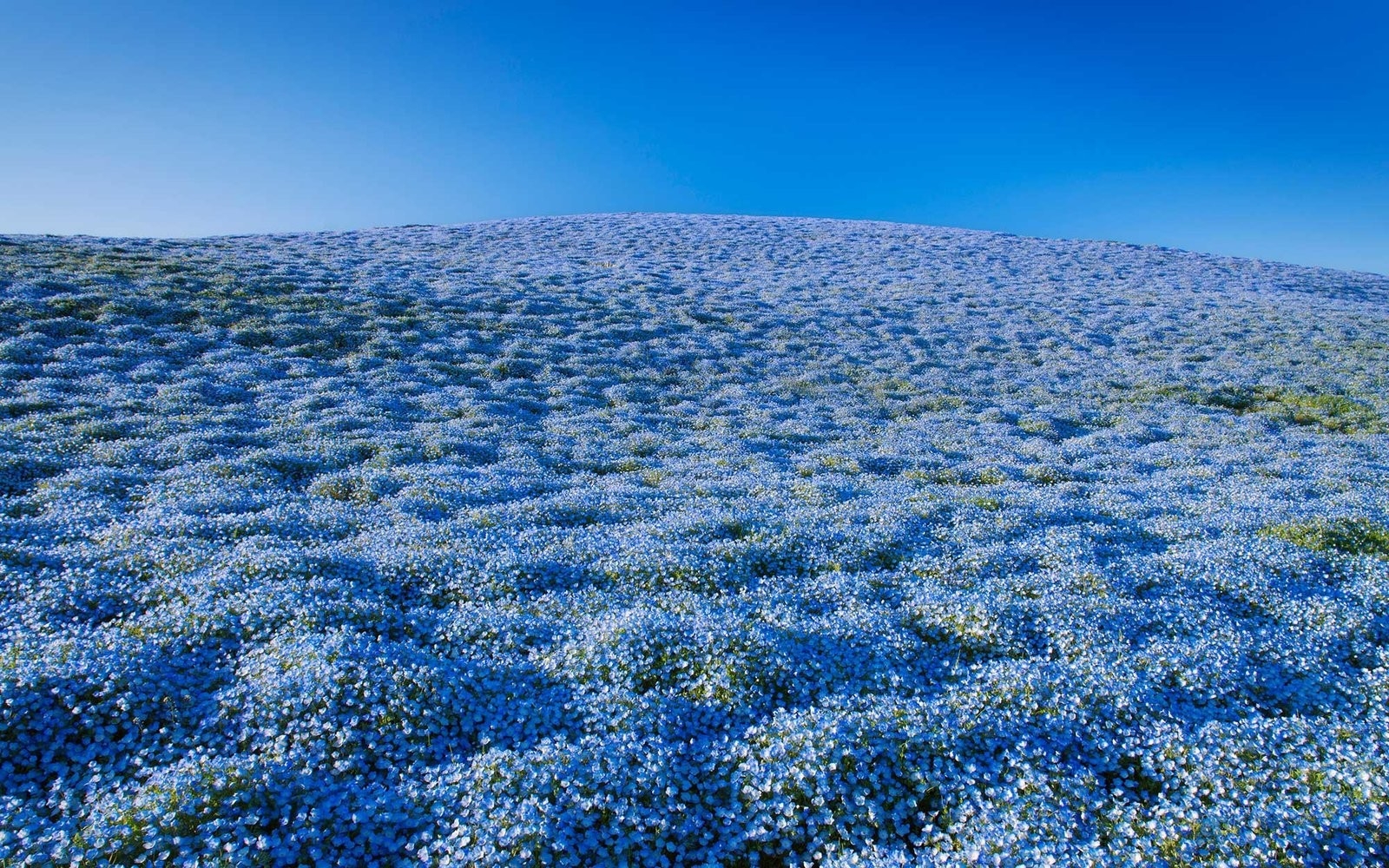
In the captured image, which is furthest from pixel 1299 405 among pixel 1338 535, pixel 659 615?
pixel 659 615

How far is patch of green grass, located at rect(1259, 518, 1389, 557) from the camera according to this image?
12605 mm

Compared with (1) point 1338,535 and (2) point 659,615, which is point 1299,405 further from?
(2) point 659,615

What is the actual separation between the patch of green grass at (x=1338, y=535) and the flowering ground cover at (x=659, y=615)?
0.22 feet

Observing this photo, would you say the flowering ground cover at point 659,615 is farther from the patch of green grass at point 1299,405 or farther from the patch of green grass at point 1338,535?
the patch of green grass at point 1299,405

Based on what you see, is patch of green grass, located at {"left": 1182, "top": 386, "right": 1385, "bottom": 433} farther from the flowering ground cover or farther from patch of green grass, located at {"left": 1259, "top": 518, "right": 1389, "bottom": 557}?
patch of green grass, located at {"left": 1259, "top": 518, "right": 1389, "bottom": 557}

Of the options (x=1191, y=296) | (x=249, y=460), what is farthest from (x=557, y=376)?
(x=1191, y=296)

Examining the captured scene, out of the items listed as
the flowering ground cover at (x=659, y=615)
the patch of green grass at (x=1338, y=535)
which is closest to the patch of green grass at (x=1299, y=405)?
the flowering ground cover at (x=659, y=615)

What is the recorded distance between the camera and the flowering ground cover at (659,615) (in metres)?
6.51

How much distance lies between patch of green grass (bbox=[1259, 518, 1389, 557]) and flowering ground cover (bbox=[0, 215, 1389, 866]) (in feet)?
0.22

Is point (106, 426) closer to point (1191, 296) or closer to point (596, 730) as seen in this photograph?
point (596, 730)

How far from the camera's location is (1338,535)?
1302 centimetres

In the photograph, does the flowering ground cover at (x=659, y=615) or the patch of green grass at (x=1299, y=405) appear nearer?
the flowering ground cover at (x=659, y=615)

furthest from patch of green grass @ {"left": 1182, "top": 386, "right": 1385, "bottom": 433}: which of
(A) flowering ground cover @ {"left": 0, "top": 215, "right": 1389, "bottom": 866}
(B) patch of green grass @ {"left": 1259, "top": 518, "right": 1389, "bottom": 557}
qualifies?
(B) patch of green grass @ {"left": 1259, "top": 518, "right": 1389, "bottom": 557}

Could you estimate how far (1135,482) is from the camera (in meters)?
16.9
